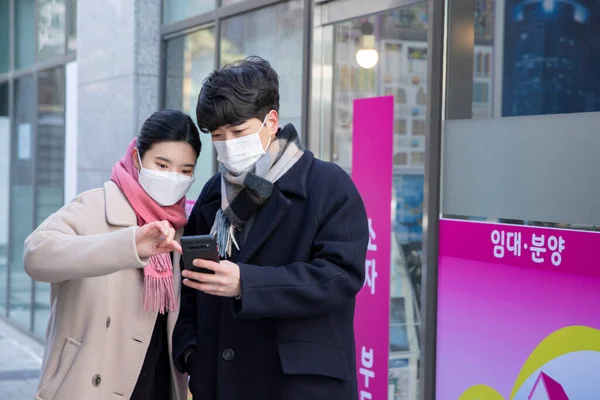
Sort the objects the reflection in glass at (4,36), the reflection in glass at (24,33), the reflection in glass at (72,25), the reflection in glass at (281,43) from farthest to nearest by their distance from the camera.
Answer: the reflection in glass at (4,36) → the reflection in glass at (24,33) → the reflection in glass at (72,25) → the reflection in glass at (281,43)

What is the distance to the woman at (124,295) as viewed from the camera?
2.76 m

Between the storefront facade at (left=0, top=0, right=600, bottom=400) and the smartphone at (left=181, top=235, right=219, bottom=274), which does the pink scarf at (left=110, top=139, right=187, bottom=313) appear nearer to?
the smartphone at (left=181, top=235, right=219, bottom=274)

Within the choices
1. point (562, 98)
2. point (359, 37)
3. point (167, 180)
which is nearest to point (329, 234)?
point (167, 180)

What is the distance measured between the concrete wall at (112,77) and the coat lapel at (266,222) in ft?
15.0

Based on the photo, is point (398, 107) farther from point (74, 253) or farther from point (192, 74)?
point (192, 74)

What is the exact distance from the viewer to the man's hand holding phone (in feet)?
7.54

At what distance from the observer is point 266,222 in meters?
2.50

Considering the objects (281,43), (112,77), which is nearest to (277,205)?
(281,43)

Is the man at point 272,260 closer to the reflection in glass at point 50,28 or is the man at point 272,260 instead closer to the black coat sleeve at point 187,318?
the black coat sleeve at point 187,318

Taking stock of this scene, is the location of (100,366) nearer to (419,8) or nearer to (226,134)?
(226,134)

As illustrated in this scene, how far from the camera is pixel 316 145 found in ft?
16.2

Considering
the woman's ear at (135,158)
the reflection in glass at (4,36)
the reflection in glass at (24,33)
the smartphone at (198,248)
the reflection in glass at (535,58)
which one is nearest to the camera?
the smartphone at (198,248)

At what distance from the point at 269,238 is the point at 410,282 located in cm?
181

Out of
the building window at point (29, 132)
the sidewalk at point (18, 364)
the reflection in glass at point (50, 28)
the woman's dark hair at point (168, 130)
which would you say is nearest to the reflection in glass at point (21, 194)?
the building window at point (29, 132)
